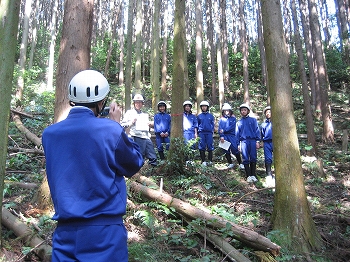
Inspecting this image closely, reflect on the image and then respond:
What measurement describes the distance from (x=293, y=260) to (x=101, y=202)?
10.7 ft

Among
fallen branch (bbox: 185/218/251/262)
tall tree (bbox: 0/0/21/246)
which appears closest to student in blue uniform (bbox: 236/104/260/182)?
fallen branch (bbox: 185/218/251/262)

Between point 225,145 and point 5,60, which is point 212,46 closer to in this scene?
point 225,145

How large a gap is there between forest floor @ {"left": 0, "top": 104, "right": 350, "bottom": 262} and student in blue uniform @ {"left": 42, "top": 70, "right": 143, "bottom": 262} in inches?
80.7

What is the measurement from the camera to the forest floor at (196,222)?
157 inches

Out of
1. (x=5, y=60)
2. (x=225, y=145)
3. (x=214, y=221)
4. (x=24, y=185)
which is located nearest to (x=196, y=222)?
(x=214, y=221)

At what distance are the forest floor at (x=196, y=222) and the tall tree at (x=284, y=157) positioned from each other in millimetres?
229

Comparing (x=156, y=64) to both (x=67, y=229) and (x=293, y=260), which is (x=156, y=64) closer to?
(x=293, y=260)

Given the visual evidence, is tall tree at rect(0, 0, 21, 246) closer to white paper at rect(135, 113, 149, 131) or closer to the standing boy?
white paper at rect(135, 113, 149, 131)

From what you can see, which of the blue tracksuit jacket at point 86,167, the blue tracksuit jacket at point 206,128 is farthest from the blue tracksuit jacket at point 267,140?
the blue tracksuit jacket at point 86,167

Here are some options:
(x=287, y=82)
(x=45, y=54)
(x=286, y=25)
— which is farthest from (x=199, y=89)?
(x=286, y=25)

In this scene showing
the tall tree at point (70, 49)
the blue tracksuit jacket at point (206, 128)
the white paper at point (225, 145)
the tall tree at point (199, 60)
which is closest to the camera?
the tall tree at point (70, 49)

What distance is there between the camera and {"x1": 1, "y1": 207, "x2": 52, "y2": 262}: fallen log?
355 centimetres

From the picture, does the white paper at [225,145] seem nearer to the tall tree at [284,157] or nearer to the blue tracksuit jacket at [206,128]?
the blue tracksuit jacket at [206,128]

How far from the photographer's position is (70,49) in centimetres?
481
